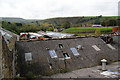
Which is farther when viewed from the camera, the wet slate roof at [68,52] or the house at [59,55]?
the wet slate roof at [68,52]

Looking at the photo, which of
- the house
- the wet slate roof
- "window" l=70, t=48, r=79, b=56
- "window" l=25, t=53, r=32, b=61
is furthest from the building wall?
"window" l=70, t=48, r=79, b=56

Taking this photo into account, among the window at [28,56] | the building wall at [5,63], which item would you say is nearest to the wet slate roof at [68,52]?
the window at [28,56]

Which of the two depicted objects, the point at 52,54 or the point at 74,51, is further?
the point at 74,51

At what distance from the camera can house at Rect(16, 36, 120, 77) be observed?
36.2 ft

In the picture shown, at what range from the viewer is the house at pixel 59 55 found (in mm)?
11047

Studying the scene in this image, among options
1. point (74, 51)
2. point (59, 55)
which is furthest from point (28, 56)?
point (74, 51)

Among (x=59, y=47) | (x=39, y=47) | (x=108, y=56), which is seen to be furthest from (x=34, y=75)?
(x=108, y=56)

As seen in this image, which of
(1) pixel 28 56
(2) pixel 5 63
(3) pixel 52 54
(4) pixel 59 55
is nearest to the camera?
(2) pixel 5 63

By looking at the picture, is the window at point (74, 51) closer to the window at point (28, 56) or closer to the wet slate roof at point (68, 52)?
the wet slate roof at point (68, 52)

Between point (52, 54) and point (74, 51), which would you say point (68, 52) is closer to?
point (74, 51)

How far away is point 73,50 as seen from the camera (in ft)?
46.0

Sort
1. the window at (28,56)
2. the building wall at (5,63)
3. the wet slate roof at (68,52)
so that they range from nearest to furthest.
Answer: the building wall at (5,63)
the window at (28,56)
the wet slate roof at (68,52)

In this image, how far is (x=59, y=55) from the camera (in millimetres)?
12789

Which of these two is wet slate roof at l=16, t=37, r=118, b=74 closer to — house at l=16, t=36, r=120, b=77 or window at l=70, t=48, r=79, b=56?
house at l=16, t=36, r=120, b=77
